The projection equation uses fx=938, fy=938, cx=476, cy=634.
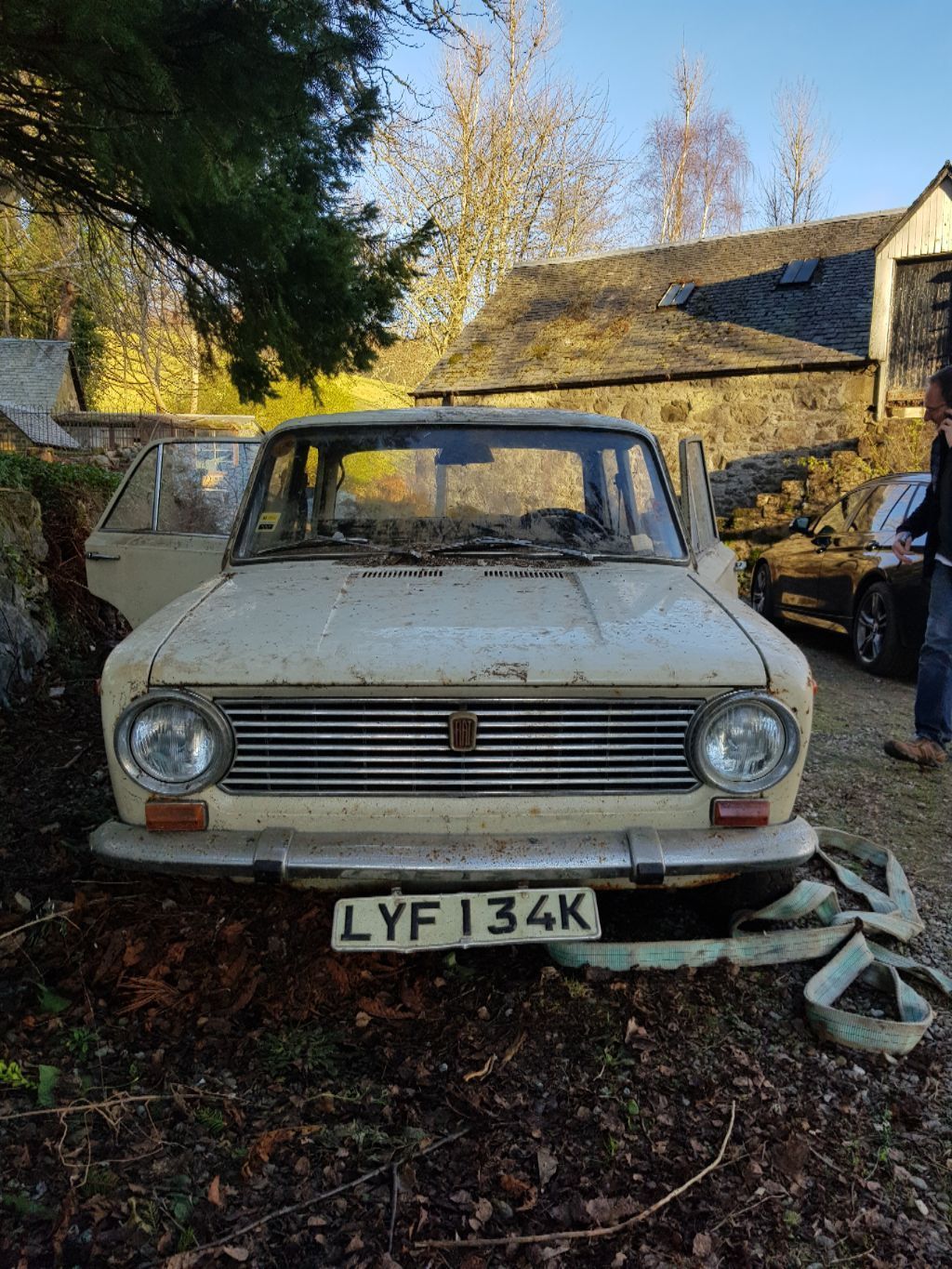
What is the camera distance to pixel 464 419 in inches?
144

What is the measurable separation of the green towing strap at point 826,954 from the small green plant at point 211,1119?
0.98 meters

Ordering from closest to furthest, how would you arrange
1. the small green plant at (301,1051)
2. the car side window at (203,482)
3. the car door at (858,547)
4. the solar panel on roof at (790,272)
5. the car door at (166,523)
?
the small green plant at (301,1051), the car door at (166,523), the car side window at (203,482), the car door at (858,547), the solar panel on roof at (790,272)

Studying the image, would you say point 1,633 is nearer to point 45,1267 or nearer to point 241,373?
point 241,373

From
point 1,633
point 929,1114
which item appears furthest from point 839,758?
point 1,633

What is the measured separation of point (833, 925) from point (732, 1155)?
3.28ft

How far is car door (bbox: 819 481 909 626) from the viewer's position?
7559mm

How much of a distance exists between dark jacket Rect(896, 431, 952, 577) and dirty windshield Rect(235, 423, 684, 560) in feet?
6.58

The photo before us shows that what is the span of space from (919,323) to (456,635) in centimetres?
1557

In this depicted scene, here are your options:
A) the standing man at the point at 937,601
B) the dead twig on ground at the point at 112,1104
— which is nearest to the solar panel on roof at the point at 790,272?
the standing man at the point at 937,601

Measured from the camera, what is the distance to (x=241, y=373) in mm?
6832

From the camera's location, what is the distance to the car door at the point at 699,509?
3.68m

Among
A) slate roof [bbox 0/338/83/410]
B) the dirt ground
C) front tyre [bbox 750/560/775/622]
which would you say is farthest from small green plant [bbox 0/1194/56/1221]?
slate roof [bbox 0/338/83/410]

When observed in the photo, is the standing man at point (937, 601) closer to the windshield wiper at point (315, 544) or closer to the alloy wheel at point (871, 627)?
the alloy wheel at point (871, 627)

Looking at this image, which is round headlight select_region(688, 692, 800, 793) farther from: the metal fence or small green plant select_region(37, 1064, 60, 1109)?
the metal fence
